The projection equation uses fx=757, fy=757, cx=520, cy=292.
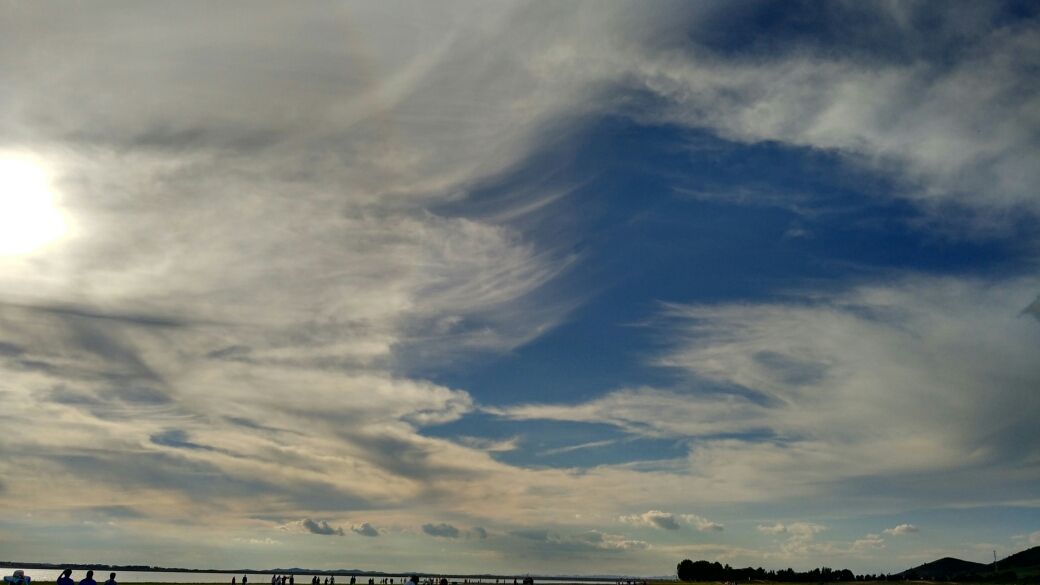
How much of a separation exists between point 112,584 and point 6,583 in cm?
865

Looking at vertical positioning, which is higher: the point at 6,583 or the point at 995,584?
the point at 6,583

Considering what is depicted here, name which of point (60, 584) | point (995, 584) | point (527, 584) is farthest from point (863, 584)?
point (60, 584)

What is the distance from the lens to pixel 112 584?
54062mm

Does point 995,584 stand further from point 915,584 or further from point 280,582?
point 280,582

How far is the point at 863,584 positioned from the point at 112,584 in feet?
643

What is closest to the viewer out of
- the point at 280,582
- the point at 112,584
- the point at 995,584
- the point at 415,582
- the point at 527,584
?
the point at 415,582

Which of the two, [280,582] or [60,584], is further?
[280,582]

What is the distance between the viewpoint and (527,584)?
5679 inches

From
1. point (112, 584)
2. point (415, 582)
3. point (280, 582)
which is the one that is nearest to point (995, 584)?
point (280, 582)

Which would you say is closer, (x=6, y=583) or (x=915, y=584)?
(x=6, y=583)

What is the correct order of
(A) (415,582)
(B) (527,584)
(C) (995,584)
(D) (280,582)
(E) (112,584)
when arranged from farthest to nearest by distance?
(C) (995,584) < (B) (527,584) < (D) (280,582) < (E) (112,584) < (A) (415,582)

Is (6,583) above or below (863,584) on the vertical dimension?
above

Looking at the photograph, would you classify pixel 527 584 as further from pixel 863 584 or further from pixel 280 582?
pixel 863 584

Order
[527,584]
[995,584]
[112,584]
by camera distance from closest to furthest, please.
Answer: [112,584] < [527,584] < [995,584]
